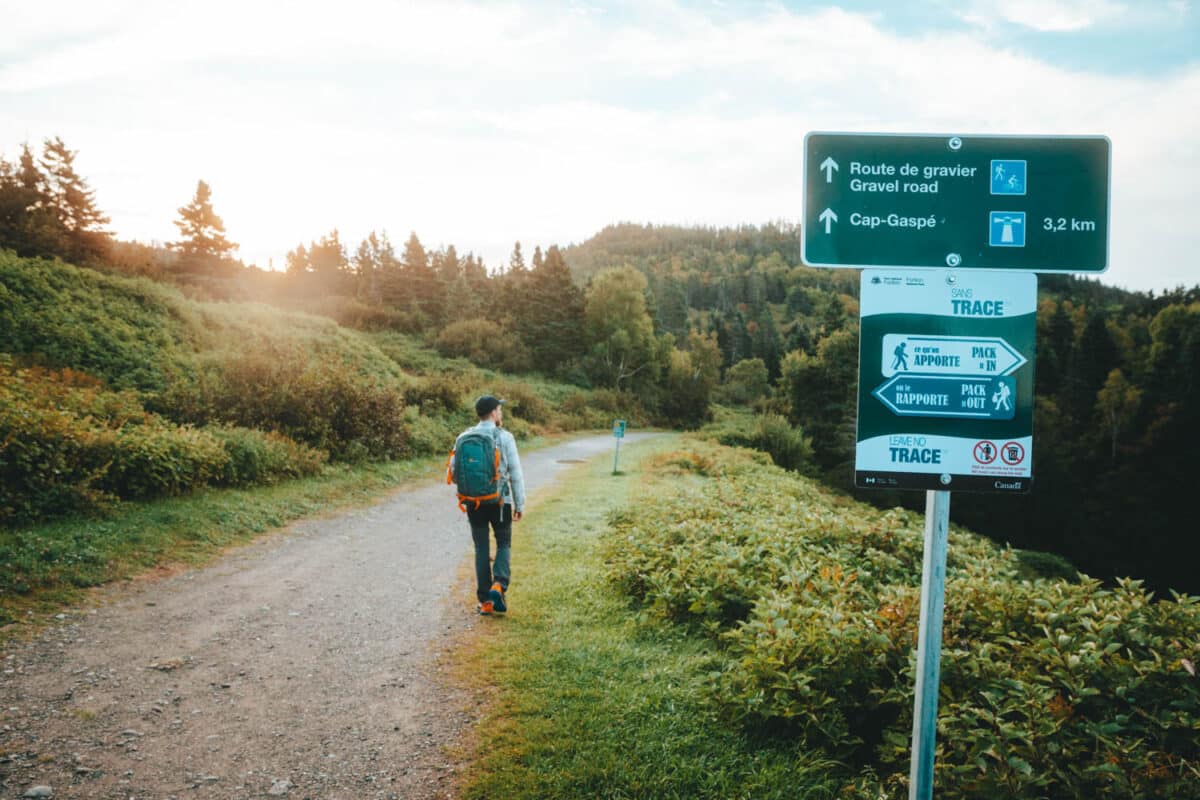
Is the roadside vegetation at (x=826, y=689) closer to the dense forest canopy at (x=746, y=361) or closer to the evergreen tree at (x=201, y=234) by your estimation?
the dense forest canopy at (x=746, y=361)

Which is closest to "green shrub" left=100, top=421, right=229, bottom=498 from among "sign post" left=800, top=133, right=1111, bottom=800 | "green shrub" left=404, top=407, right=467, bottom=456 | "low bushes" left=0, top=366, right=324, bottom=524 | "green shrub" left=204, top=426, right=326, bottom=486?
"low bushes" left=0, top=366, right=324, bottom=524

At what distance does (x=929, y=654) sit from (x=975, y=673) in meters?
1.72

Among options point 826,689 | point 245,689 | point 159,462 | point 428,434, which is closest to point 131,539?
point 159,462

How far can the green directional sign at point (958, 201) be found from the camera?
2555 mm

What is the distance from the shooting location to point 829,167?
269cm

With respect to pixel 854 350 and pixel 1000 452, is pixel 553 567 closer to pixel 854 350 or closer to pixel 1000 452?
pixel 1000 452

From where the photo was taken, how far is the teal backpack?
20.9 ft

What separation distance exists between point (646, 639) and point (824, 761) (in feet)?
7.43

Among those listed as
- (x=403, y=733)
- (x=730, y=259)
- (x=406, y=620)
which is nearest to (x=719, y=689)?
Result: (x=403, y=733)

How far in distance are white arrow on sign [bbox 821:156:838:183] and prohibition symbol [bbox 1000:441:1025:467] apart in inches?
53.1

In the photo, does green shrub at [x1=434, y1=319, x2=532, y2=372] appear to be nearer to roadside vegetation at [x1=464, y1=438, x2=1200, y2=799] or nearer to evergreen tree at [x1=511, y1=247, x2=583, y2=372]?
evergreen tree at [x1=511, y1=247, x2=583, y2=372]

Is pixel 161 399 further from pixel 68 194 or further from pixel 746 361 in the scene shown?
pixel 746 361

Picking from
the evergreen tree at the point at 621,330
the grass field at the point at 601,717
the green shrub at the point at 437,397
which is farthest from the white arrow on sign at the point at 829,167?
the evergreen tree at the point at 621,330

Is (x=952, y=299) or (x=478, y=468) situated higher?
(x=952, y=299)
